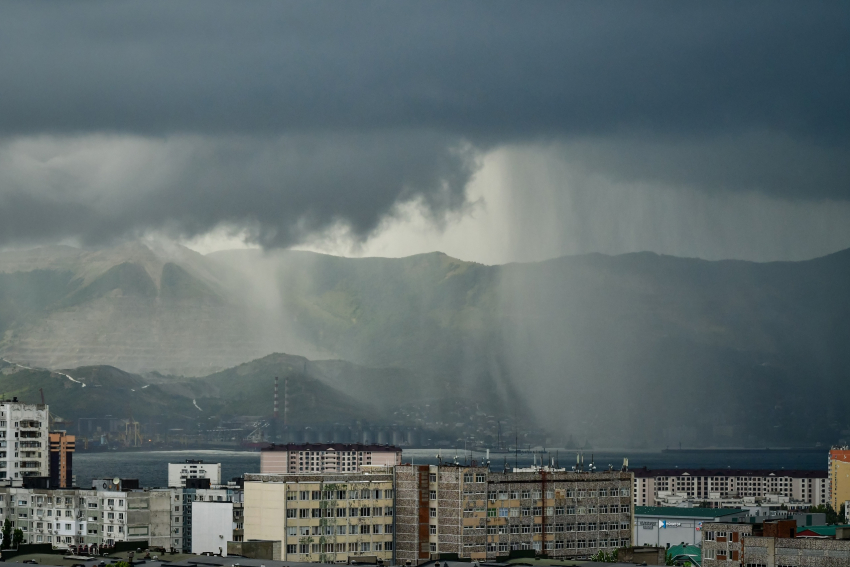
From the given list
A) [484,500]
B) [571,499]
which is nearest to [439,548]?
[484,500]

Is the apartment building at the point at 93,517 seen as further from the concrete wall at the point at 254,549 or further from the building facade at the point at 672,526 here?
the building facade at the point at 672,526

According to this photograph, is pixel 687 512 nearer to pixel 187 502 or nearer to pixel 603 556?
pixel 603 556

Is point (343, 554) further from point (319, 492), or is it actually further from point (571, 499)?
point (571, 499)

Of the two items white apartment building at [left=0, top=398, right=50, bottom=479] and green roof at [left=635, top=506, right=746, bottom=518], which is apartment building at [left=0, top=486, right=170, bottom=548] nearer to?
white apartment building at [left=0, top=398, right=50, bottom=479]

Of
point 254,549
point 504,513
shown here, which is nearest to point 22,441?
point 504,513

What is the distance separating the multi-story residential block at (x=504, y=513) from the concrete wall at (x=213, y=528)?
1579 centimetres

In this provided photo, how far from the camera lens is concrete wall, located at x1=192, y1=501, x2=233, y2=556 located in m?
117

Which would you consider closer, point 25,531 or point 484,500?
point 484,500

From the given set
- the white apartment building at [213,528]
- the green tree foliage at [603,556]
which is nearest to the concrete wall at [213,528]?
the white apartment building at [213,528]

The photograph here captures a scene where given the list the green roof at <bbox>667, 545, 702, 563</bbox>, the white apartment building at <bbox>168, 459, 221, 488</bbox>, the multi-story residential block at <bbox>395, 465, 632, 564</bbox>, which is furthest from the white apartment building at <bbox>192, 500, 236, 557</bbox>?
the white apartment building at <bbox>168, 459, 221, 488</bbox>

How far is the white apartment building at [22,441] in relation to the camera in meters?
161

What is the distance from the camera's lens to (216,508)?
11875 cm

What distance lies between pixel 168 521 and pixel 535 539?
103ft

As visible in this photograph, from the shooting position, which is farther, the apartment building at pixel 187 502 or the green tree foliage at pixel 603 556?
the apartment building at pixel 187 502
